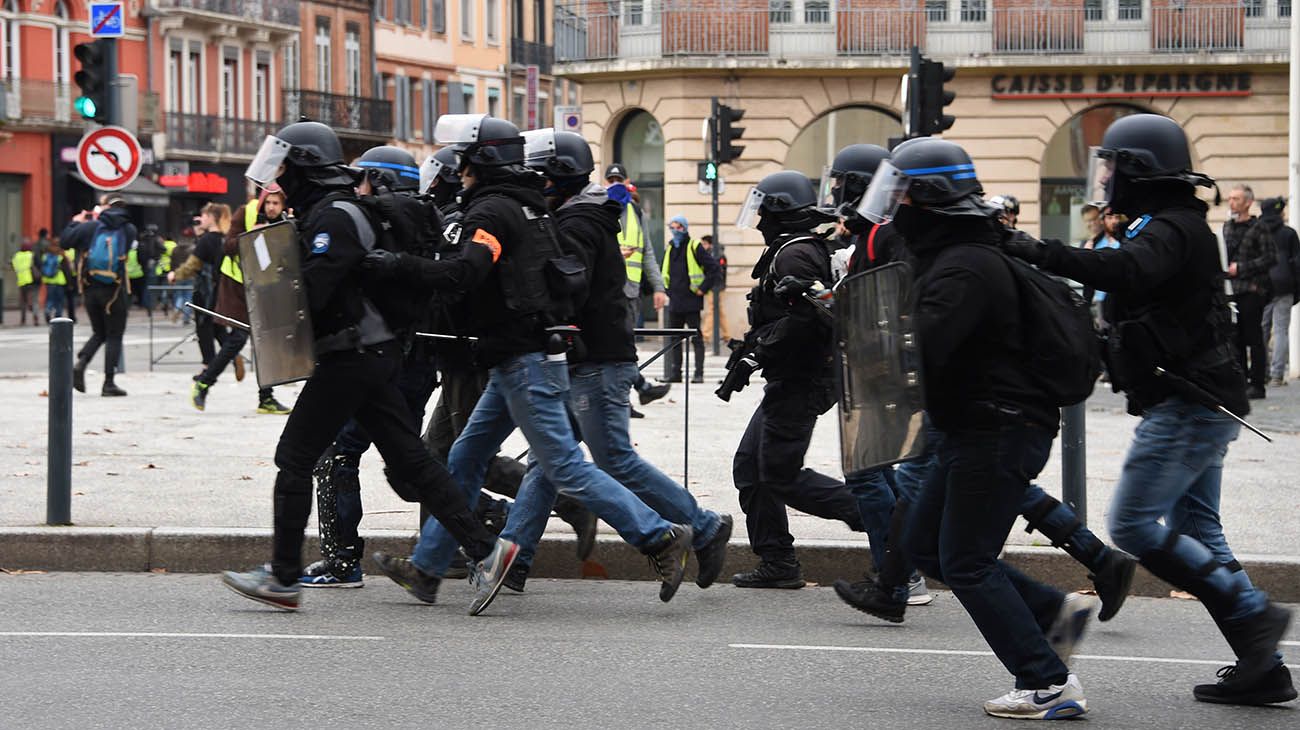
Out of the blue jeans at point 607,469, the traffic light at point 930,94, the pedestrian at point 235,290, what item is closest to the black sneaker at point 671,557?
the blue jeans at point 607,469

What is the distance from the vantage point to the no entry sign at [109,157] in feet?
60.0

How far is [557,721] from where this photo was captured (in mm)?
5852

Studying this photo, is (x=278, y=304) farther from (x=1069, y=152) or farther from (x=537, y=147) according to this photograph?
(x=1069, y=152)

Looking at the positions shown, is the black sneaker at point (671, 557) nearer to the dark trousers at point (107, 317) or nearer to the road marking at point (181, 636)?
the road marking at point (181, 636)

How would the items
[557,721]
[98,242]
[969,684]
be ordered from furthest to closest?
1. [98,242]
2. [969,684]
3. [557,721]

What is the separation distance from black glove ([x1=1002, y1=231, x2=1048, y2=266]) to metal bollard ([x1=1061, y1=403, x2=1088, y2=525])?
9.81ft

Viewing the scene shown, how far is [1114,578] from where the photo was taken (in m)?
7.00

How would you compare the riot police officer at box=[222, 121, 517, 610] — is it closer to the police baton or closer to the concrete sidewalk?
the concrete sidewalk

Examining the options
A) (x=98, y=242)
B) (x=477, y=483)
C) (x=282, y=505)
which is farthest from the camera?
(x=98, y=242)

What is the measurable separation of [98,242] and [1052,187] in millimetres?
19589

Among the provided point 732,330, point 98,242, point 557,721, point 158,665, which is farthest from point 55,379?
point 732,330

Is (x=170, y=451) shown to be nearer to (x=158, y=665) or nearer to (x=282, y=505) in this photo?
(x=282, y=505)

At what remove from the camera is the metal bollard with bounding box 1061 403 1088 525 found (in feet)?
28.6

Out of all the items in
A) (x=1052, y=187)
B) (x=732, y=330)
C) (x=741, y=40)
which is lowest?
(x=732, y=330)
